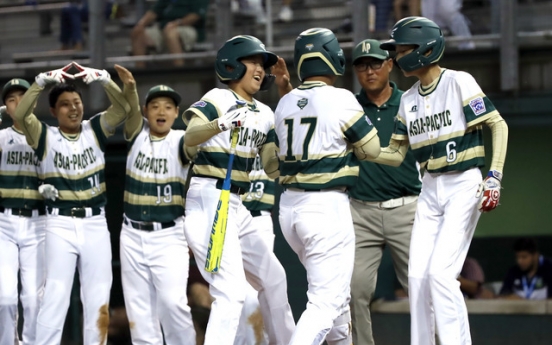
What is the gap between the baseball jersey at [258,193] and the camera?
8.30 m

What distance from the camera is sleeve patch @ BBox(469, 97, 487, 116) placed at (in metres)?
6.44

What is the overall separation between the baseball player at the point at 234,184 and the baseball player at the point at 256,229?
0.08 m

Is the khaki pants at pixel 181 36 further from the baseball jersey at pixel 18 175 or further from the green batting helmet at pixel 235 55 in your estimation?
the green batting helmet at pixel 235 55

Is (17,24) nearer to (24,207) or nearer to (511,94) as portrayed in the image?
(24,207)

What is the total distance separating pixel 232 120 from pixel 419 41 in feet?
4.40

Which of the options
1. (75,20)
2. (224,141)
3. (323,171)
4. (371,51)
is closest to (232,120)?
(224,141)

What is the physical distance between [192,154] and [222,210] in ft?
4.42

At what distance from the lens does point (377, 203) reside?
25.3ft

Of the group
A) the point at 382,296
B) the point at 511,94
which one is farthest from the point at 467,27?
the point at 382,296

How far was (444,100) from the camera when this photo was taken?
6.57m

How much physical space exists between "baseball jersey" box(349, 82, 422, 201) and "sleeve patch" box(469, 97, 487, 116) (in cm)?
130

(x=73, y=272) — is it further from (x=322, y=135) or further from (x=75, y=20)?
(x=75, y=20)

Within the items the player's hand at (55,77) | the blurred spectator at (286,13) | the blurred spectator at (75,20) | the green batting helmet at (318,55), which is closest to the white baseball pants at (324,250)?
the green batting helmet at (318,55)

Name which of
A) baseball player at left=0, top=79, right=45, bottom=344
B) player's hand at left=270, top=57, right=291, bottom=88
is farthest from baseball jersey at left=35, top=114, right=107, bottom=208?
player's hand at left=270, top=57, right=291, bottom=88
